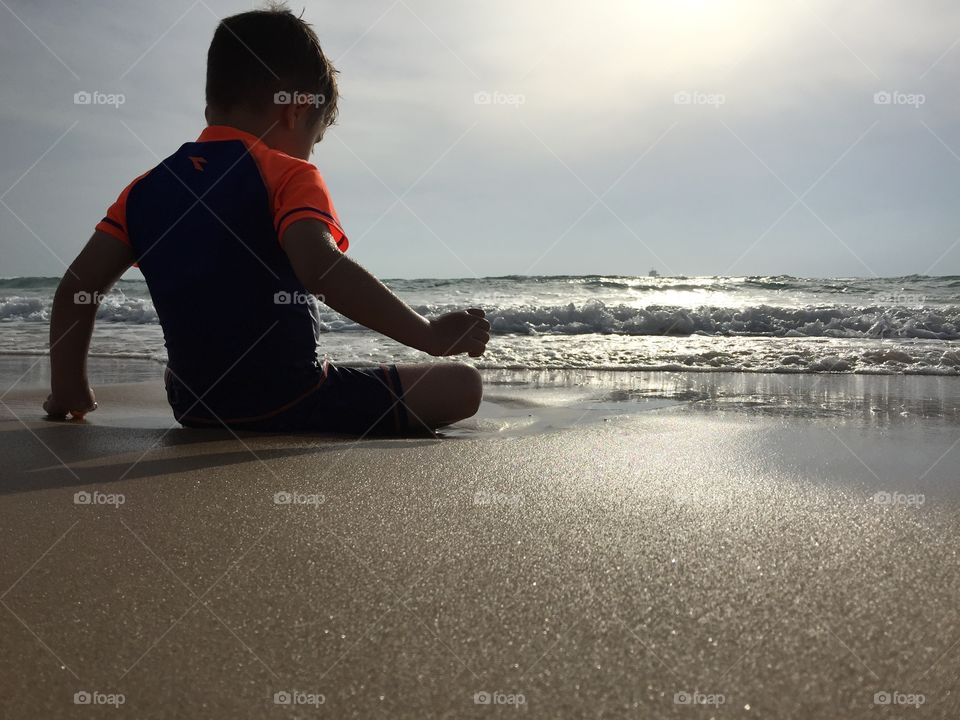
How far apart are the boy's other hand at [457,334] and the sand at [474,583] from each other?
0.85 feet

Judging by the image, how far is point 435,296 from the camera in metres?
16.7

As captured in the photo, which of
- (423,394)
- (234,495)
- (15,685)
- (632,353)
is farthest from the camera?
(632,353)

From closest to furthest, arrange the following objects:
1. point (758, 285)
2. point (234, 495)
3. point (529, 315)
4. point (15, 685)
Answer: point (15, 685)
point (234, 495)
point (529, 315)
point (758, 285)

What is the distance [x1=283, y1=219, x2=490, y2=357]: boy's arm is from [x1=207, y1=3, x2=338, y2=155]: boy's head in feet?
1.49

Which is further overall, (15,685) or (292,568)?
(292,568)

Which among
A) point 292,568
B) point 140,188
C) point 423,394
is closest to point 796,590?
point 292,568

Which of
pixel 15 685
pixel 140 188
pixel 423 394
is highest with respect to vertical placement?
pixel 140 188

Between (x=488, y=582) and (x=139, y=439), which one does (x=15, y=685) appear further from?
(x=139, y=439)

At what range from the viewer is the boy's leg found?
8.42 feet

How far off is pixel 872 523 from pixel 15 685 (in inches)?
50.4

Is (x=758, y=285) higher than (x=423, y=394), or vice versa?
(x=758, y=285)

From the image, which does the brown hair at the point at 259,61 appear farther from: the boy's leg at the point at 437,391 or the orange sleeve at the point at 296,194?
the boy's leg at the point at 437,391

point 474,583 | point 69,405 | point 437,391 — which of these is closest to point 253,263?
point 437,391

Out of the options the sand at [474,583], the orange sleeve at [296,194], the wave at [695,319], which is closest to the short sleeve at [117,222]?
the orange sleeve at [296,194]
